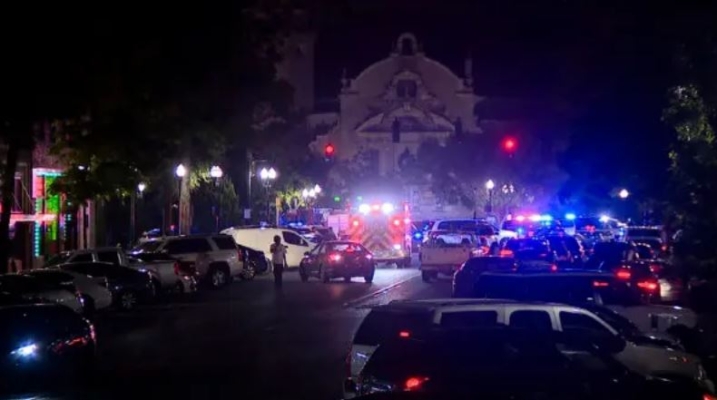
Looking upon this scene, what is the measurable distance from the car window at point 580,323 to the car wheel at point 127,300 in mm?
21432

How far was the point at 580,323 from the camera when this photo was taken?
1161cm

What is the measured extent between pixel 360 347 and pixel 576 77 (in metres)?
28.6

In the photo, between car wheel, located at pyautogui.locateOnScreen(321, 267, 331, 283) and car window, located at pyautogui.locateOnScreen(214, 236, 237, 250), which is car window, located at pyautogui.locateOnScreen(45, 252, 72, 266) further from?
car wheel, located at pyautogui.locateOnScreen(321, 267, 331, 283)

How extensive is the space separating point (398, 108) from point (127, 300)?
2705 inches

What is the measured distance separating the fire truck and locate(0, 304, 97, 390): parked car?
107 feet

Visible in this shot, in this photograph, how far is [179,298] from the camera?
3591 centimetres

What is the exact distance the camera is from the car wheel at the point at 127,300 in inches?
1227

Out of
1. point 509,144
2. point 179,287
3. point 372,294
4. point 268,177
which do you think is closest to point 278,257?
point 179,287

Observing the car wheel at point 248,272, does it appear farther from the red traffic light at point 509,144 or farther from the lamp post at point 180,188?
the red traffic light at point 509,144

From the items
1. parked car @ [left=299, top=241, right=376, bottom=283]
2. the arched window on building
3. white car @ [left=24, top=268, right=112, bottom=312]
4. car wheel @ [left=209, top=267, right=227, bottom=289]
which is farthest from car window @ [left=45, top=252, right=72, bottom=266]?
the arched window on building

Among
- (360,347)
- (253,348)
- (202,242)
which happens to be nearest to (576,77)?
(202,242)

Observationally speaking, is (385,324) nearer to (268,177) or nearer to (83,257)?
(83,257)

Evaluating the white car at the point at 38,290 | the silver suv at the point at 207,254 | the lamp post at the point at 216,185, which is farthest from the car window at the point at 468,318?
the lamp post at the point at 216,185

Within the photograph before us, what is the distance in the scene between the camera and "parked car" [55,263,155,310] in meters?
30.2
